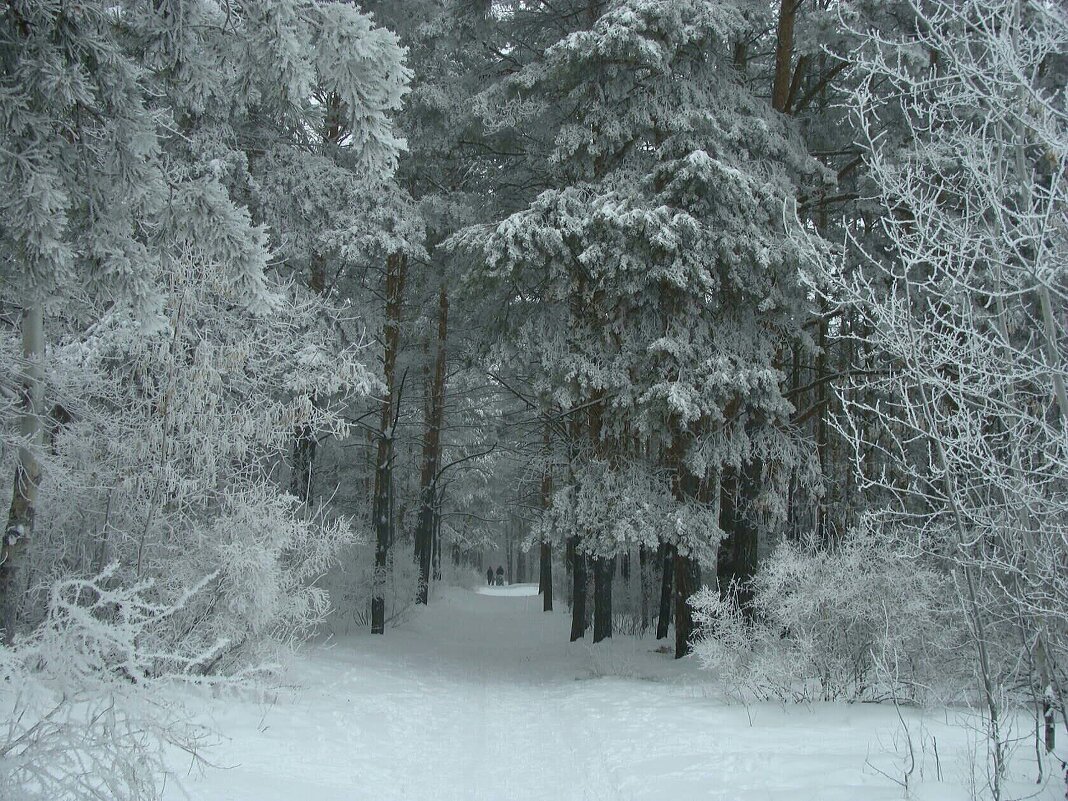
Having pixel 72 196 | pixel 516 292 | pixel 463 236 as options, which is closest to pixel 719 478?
pixel 516 292

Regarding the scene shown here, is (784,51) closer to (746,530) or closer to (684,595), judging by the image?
(746,530)

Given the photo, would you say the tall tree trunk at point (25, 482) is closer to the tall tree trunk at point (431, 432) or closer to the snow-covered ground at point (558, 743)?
the snow-covered ground at point (558, 743)

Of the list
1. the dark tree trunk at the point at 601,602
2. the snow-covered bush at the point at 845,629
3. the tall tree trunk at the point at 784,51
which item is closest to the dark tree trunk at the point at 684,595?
the dark tree trunk at the point at 601,602

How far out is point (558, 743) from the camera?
7492mm

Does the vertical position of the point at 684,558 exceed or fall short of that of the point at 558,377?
it falls short

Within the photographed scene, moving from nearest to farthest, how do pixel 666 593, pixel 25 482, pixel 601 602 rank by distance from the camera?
pixel 25 482
pixel 601 602
pixel 666 593

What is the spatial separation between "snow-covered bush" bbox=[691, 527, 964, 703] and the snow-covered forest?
0.05 m

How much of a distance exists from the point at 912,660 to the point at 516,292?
7125 millimetres

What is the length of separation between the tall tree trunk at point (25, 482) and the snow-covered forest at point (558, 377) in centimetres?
5

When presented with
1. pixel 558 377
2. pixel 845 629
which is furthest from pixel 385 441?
pixel 845 629

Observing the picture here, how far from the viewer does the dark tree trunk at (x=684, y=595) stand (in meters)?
11.4

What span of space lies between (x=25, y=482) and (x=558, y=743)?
214 inches

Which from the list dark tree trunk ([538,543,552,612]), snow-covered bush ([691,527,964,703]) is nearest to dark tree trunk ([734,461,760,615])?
snow-covered bush ([691,527,964,703])

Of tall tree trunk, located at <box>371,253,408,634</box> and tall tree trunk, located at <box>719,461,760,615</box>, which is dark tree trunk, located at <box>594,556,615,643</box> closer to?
tall tree trunk, located at <box>719,461,760,615</box>
